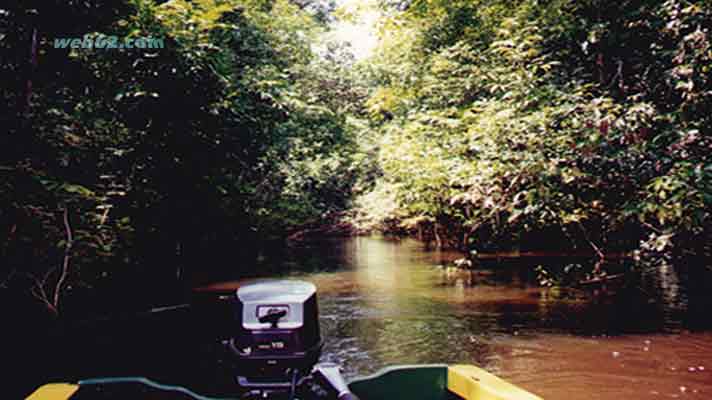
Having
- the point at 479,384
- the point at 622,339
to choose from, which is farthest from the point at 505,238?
the point at 479,384

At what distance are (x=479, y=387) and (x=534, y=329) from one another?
4672mm

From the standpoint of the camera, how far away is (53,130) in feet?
22.5

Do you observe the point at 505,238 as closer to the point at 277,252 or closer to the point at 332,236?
the point at 277,252

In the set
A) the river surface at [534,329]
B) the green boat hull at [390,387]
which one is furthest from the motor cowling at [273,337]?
the river surface at [534,329]

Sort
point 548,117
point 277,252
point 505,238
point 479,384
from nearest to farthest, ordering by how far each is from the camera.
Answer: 1. point 479,384
2. point 548,117
3. point 505,238
4. point 277,252

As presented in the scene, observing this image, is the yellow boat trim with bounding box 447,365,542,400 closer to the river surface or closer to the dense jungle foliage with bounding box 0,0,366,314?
the river surface

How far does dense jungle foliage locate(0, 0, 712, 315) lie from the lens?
6516mm

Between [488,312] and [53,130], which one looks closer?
[53,130]

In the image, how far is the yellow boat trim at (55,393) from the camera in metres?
2.83

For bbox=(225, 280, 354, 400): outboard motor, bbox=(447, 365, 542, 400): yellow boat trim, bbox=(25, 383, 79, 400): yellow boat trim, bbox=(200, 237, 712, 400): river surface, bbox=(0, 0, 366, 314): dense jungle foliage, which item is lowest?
bbox=(200, 237, 712, 400): river surface

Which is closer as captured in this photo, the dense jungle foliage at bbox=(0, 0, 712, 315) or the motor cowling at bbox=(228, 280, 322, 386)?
the motor cowling at bbox=(228, 280, 322, 386)

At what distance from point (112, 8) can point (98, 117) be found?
5.20 ft

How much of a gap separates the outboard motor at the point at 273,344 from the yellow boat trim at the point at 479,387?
782 millimetres

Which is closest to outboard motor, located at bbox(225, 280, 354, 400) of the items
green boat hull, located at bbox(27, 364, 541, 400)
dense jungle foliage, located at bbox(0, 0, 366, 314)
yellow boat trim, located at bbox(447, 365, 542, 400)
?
green boat hull, located at bbox(27, 364, 541, 400)
